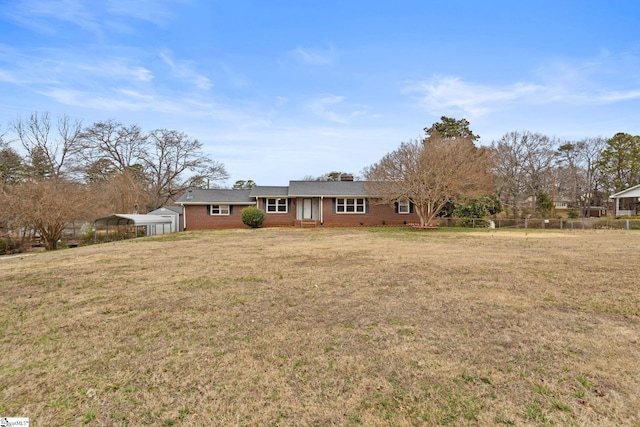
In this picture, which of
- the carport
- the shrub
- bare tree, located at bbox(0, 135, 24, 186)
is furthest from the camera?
bare tree, located at bbox(0, 135, 24, 186)

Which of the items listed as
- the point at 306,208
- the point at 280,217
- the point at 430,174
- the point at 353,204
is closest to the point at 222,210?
the point at 280,217

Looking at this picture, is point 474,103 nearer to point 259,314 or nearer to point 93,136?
point 259,314

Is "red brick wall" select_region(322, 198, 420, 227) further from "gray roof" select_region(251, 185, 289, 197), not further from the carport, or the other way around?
the carport

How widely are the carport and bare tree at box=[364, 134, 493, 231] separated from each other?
1505cm

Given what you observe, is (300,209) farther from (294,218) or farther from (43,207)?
(43,207)

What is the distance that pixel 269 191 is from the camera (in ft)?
84.0

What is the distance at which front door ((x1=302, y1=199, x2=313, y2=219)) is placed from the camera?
994 inches

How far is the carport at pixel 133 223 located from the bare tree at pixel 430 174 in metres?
15.1

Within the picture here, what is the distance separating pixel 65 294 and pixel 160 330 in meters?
3.06

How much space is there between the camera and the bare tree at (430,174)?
18781 mm

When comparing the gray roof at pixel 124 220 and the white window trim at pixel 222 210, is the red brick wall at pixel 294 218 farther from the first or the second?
the gray roof at pixel 124 220

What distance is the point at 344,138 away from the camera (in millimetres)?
29031

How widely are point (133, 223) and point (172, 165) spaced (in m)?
18.2

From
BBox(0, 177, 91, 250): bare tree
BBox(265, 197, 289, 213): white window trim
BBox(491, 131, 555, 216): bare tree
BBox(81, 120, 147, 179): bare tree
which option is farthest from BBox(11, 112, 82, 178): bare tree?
BBox(491, 131, 555, 216): bare tree
